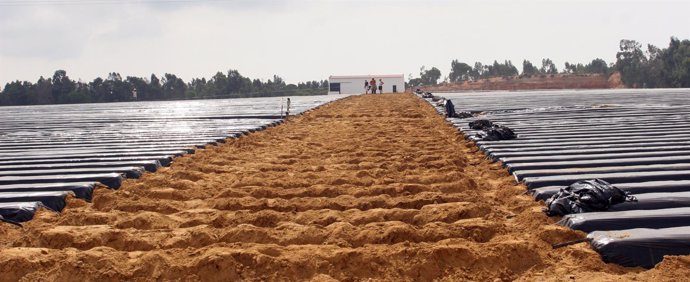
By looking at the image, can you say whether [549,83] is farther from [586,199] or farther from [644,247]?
[644,247]

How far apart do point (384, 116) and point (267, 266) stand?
464 inches

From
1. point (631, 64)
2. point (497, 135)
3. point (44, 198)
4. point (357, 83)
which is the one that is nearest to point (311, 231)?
point (44, 198)

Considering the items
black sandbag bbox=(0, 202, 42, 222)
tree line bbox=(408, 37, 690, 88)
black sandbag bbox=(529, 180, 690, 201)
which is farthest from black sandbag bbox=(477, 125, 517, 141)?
tree line bbox=(408, 37, 690, 88)

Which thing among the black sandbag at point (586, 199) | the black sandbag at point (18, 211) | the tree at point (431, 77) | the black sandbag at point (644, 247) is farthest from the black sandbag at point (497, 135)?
the tree at point (431, 77)

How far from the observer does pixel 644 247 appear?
296 cm

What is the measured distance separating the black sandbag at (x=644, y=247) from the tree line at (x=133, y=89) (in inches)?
1795

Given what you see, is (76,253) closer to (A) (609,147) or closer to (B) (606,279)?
(B) (606,279)

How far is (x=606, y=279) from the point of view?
8.96 ft

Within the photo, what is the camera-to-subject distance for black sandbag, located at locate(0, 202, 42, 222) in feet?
13.5

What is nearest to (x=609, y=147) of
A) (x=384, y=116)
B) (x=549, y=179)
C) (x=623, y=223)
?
(x=549, y=179)

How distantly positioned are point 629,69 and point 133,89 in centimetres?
4499

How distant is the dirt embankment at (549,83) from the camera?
187 ft

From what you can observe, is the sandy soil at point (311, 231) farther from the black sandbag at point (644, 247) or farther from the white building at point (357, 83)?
the white building at point (357, 83)

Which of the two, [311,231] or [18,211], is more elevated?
A: [18,211]
